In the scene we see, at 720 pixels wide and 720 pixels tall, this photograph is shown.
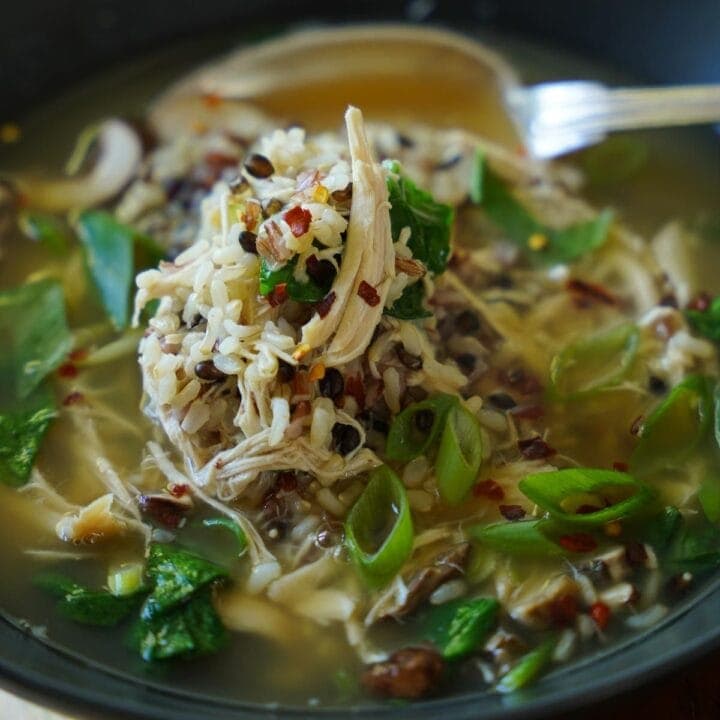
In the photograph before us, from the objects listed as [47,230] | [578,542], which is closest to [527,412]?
[578,542]

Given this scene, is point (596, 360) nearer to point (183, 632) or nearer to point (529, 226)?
point (529, 226)

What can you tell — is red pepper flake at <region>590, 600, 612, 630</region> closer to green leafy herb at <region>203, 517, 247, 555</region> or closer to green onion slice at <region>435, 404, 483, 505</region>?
green onion slice at <region>435, 404, 483, 505</region>

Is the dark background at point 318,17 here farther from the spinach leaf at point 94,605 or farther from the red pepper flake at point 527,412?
the spinach leaf at point 94,605

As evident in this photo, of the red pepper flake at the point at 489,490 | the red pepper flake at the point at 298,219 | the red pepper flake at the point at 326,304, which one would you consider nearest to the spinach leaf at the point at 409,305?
the red pepper flake at the point at 326,304

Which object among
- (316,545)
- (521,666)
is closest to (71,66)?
(316,545)

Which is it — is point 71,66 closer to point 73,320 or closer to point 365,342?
point 73,320
